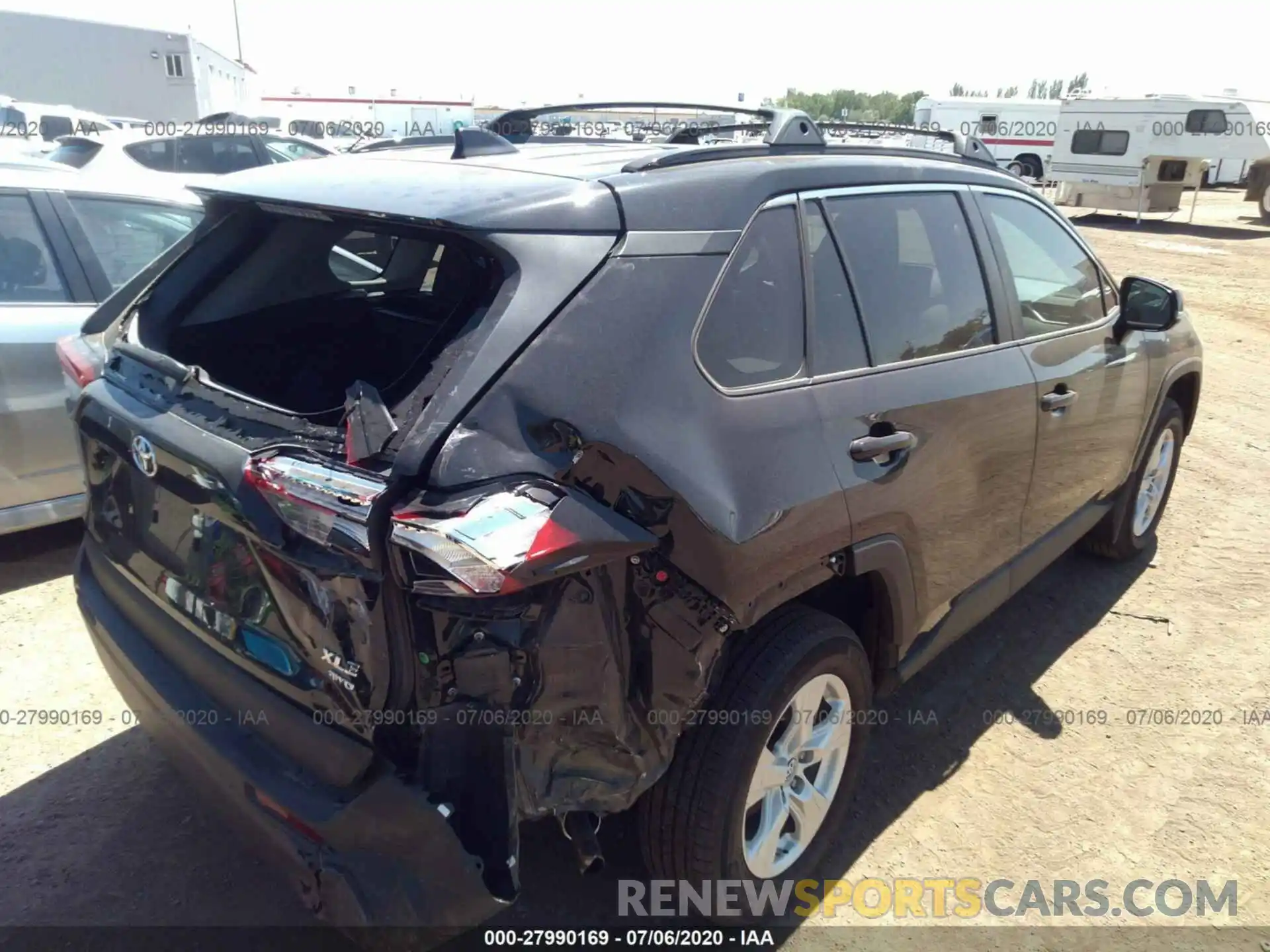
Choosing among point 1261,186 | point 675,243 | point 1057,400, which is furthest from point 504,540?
point 1261,186

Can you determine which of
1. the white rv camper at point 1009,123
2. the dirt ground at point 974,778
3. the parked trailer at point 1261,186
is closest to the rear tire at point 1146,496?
the dirt ground at point 974,778

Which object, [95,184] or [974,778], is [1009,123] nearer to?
[95,184]

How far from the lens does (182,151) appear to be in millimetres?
10711

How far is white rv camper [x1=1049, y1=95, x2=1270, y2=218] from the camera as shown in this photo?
68.4 feet

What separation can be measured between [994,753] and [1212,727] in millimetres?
915

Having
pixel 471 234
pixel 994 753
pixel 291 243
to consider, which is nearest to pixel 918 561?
pixel 994 753

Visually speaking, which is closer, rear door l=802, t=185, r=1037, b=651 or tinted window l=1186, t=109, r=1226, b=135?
rear door l=802, t=185, r=1037, b=651

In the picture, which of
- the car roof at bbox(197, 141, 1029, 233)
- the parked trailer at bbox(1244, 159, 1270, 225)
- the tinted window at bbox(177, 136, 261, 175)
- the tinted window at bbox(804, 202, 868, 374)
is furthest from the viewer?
the parked trailer at bbox(1244, 159, 1270, 225)

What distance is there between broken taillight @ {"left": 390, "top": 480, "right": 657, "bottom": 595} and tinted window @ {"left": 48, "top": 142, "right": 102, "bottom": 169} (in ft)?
22.7

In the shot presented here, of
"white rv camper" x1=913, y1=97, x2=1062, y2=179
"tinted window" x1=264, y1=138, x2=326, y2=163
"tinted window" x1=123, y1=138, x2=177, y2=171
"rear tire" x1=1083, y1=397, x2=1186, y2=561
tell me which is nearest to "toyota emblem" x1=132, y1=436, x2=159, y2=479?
"rear tire" x1=1083, y1=397, x2=1186, y2=561

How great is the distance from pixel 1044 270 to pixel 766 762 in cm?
224

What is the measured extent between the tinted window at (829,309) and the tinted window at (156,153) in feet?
27.2

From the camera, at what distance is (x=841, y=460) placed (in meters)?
2.29

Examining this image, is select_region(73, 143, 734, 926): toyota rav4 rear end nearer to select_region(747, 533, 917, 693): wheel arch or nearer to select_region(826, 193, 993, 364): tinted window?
select_region(747, 533, 917, 693): wheel arch
